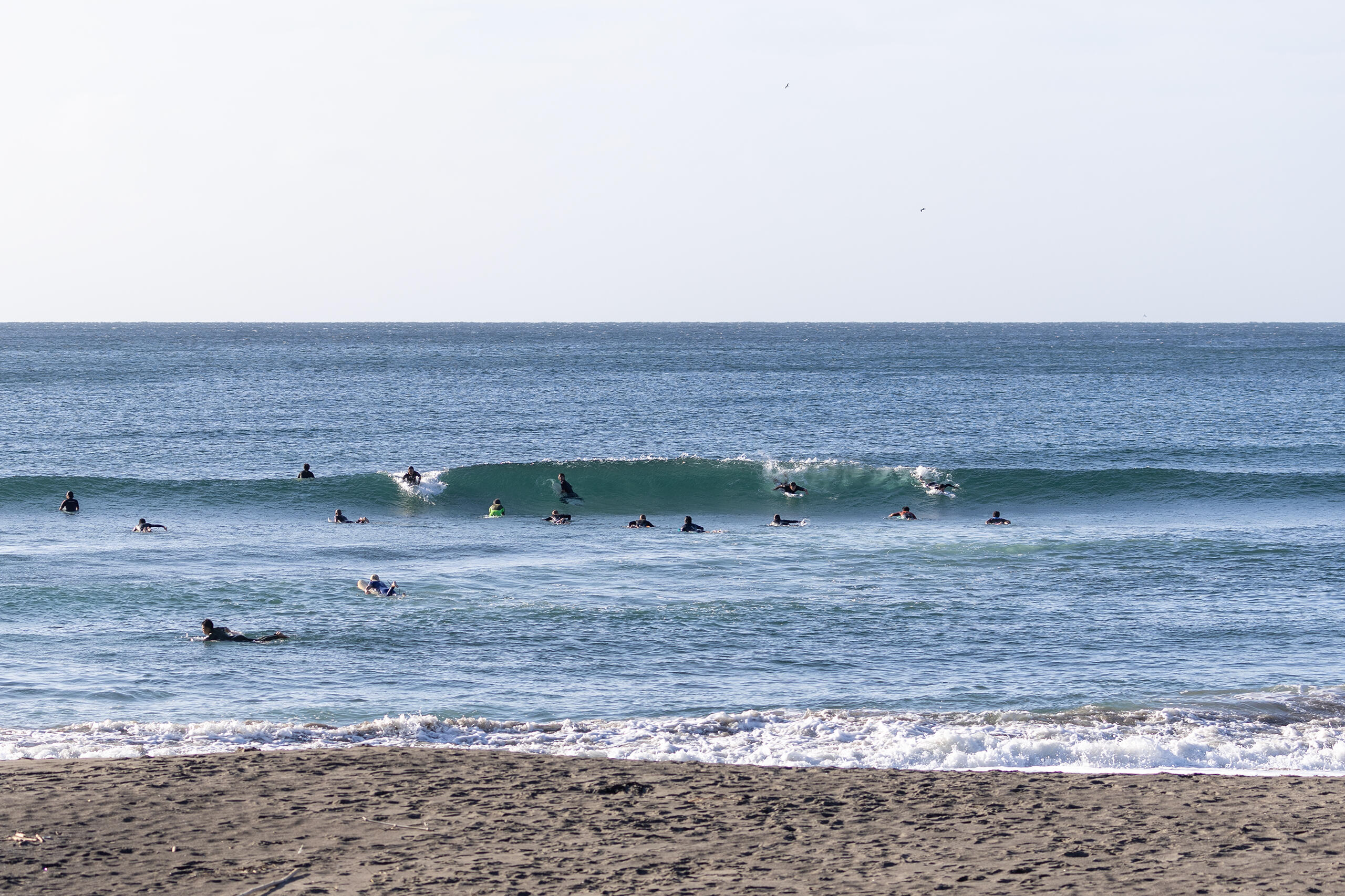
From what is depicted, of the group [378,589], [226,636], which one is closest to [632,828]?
[226,636]

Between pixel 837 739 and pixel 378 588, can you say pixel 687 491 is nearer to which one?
pixel 378 588

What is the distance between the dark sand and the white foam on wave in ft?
1.92

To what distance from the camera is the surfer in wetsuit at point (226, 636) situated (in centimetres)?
1780

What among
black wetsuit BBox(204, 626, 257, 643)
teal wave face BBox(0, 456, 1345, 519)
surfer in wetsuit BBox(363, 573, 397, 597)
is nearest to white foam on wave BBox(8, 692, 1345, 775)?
black wetsuit BBox(204, 626, 257, 643)

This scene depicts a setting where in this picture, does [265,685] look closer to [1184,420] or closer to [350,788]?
[350,788]

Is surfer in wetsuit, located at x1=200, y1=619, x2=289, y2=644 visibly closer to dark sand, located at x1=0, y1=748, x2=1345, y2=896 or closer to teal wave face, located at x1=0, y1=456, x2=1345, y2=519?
dark sand, located at x1=0, y1=748, x2=1345, y2=896

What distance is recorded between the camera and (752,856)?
9.77 metres

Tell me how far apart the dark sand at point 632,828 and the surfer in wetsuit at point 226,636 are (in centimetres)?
561

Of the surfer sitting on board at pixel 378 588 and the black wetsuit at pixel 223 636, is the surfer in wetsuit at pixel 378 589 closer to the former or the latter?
the surfer sitting on board at pixel 378 588

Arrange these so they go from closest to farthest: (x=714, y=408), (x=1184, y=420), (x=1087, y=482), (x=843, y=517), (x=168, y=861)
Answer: (x=168, y=861) → (x=843, y=517) → (x=1087, y=482) → (x=1184, y=420) → (x=714, y=408)

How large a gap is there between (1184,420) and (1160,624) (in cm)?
4036

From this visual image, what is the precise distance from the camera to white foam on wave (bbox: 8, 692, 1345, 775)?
12.9 metres

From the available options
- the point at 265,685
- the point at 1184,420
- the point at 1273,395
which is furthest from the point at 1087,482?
the point at 1273,395

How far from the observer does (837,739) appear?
532 inches
